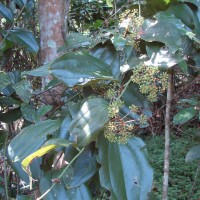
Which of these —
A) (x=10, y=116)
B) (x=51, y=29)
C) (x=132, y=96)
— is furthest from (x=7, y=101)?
(x=132, y=96)

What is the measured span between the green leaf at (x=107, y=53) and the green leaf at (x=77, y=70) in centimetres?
5

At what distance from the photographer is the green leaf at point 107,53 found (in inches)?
27.3

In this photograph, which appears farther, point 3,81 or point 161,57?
point 3,81

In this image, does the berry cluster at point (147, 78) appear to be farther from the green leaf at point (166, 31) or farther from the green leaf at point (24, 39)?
the green leaf at point (24, 39)

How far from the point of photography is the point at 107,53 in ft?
2.30

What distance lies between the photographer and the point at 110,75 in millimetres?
647

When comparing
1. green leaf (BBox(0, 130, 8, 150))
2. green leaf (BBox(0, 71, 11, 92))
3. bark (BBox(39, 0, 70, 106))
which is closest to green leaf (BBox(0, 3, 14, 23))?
bark (BBox(39, 0, 70, 106))

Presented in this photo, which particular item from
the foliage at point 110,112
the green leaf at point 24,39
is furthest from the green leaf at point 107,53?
the green leaf at point 24,39

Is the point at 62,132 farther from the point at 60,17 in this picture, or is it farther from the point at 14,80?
the point at 60,17

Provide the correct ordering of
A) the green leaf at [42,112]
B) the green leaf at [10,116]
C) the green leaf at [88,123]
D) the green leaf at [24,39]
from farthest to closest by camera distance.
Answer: the green leaf at [24,39], the green leaf at [10,116], the green leaf at [42,112], the green leaf at [88,123]

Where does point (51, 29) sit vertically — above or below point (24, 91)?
above

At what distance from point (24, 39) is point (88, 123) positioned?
65 centimetres

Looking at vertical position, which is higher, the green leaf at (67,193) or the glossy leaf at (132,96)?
the glossy leaf at (132,96)

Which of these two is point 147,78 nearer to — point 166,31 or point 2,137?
point 166,31
